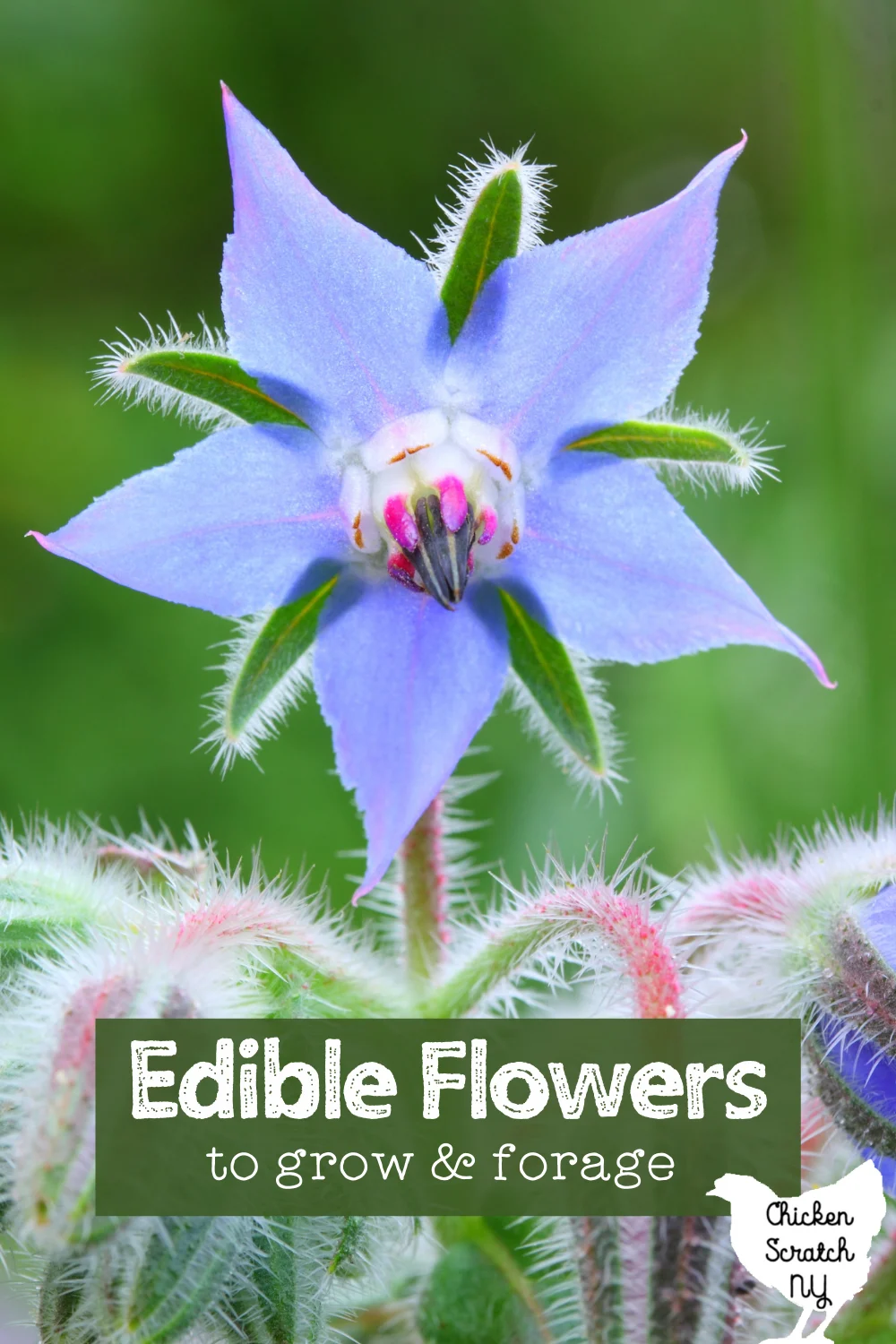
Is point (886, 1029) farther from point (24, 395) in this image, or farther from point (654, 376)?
point (24, 395)

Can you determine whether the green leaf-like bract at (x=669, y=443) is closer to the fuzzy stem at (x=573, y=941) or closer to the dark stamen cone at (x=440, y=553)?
the dark stamen cone at (x=440, y=553)

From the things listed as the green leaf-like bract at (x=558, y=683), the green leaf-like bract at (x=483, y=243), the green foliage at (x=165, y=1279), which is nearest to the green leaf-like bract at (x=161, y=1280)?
the green foliage at (x=165, y=1279)

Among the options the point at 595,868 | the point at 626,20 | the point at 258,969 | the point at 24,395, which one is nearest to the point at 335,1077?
the point at 258,969

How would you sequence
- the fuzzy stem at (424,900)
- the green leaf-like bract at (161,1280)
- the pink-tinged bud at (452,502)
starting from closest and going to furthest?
the green leaf-like bract at (161,1280)
the pink-tinged bud at (452,502)
the fuzzy stem at (424,900)

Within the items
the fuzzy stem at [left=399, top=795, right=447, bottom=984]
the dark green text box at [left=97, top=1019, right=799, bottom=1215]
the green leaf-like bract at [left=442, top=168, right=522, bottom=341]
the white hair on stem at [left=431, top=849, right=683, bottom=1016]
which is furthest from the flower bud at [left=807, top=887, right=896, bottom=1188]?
the green leaf-like bract at [left=442, top=168, right=522, bottom=341]

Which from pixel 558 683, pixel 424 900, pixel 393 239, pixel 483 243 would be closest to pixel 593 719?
pixel 558 683
